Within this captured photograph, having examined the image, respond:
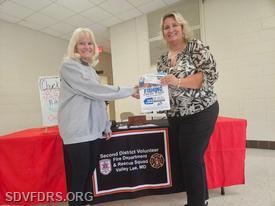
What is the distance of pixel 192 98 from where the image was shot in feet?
4.51

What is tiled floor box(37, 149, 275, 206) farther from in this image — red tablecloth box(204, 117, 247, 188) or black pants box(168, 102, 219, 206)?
black pants box(168, 102, 219, 206)

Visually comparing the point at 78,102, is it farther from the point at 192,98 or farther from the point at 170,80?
the point at 192,98

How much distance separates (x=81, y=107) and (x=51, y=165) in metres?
0.75

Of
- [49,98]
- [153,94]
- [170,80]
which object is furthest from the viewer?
[49,98]

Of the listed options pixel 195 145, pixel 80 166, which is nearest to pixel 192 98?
pixel 195 145

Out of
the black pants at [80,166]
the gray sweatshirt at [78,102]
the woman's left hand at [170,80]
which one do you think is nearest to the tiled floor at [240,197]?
the black pants at [80,166]

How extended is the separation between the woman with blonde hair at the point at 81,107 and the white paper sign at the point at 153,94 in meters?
0.12

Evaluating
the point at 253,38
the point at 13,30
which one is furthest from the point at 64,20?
the point at 253,38

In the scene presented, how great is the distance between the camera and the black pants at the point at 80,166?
1.40 metres

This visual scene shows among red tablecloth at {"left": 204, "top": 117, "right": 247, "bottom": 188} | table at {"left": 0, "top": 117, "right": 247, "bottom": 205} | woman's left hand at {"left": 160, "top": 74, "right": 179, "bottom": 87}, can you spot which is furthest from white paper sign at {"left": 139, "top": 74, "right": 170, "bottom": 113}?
red tablecloth at {"left": 204, "top": 117, "right": 247, "bottom": 188}

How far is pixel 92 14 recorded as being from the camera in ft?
14.8

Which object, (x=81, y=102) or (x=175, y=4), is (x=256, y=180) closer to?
(x=81, y=102)

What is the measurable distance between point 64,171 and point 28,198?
15.1 inches

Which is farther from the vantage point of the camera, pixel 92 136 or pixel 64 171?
pixel 64 171
